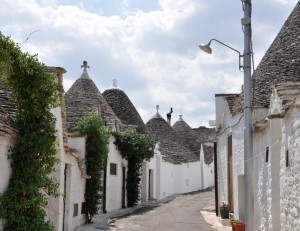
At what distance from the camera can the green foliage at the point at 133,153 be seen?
2266 centimetres

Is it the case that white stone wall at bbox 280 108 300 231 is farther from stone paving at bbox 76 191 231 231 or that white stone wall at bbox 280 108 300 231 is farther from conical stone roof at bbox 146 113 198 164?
conical stone roof at bbox 146 113 198 164

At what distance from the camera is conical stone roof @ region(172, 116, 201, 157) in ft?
146

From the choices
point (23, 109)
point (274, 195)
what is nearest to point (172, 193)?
point (274, 195)

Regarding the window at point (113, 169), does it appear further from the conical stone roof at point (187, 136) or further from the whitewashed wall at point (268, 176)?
the conical stone roof at point (187, 136)

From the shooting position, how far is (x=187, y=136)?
46562 mm

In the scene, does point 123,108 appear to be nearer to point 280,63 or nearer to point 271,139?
point 280,63

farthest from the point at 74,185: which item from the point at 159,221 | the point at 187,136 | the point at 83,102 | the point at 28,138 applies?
the point at 187,136

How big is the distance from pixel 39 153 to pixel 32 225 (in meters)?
1.34

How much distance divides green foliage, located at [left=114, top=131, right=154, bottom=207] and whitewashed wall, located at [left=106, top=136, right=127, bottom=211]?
1.34ft

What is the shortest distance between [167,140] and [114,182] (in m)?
16.4

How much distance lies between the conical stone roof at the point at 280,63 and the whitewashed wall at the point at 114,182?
726 centimetres

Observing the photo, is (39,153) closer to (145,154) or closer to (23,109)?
(23,109)

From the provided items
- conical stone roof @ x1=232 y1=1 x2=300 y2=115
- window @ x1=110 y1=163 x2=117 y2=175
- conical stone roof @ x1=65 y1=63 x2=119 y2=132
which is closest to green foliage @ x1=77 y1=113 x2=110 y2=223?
conical stone roof @ x1=65 y1=63 x2=119 y2=132

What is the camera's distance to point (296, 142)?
26.9 ft
